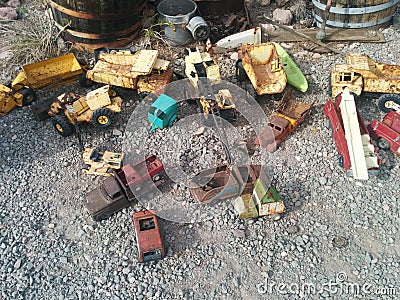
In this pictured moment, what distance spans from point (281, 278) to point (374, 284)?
0.94 metres

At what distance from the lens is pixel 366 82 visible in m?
5.92

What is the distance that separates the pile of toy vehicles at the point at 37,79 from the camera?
6.15 meters

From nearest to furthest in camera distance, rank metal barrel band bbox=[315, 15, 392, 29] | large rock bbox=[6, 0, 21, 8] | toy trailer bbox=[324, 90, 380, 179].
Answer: toy trailer bbox=[324, 90, 380, 179], metal barrel band bbox=[315, 15, 392, 29], large rock bbox=[6, 0, 21, 8]

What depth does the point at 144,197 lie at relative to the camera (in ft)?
17.1

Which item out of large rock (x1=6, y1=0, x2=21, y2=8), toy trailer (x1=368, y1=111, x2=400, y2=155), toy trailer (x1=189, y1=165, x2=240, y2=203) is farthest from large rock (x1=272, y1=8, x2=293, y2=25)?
large rock (x1=6, y1=0, x2=21, y2=8)

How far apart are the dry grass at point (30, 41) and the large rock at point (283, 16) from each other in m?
3.82

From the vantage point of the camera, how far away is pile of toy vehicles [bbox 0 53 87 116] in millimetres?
6152

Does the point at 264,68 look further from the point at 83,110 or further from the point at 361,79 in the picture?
the point at 83,110

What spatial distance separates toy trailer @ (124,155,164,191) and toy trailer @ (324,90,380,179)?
2236 millimetres

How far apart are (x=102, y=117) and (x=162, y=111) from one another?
2.66 feet

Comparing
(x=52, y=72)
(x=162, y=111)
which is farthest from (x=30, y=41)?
(x=162, y=111)

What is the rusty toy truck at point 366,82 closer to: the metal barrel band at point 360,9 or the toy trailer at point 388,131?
the toy trailer at point 388,131

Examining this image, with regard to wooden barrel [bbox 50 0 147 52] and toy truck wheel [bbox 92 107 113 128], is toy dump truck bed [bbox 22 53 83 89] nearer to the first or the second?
wooden barrel [bbox 50 0 147 52]

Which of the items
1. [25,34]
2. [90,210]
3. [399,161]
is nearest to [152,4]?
[25,34]
